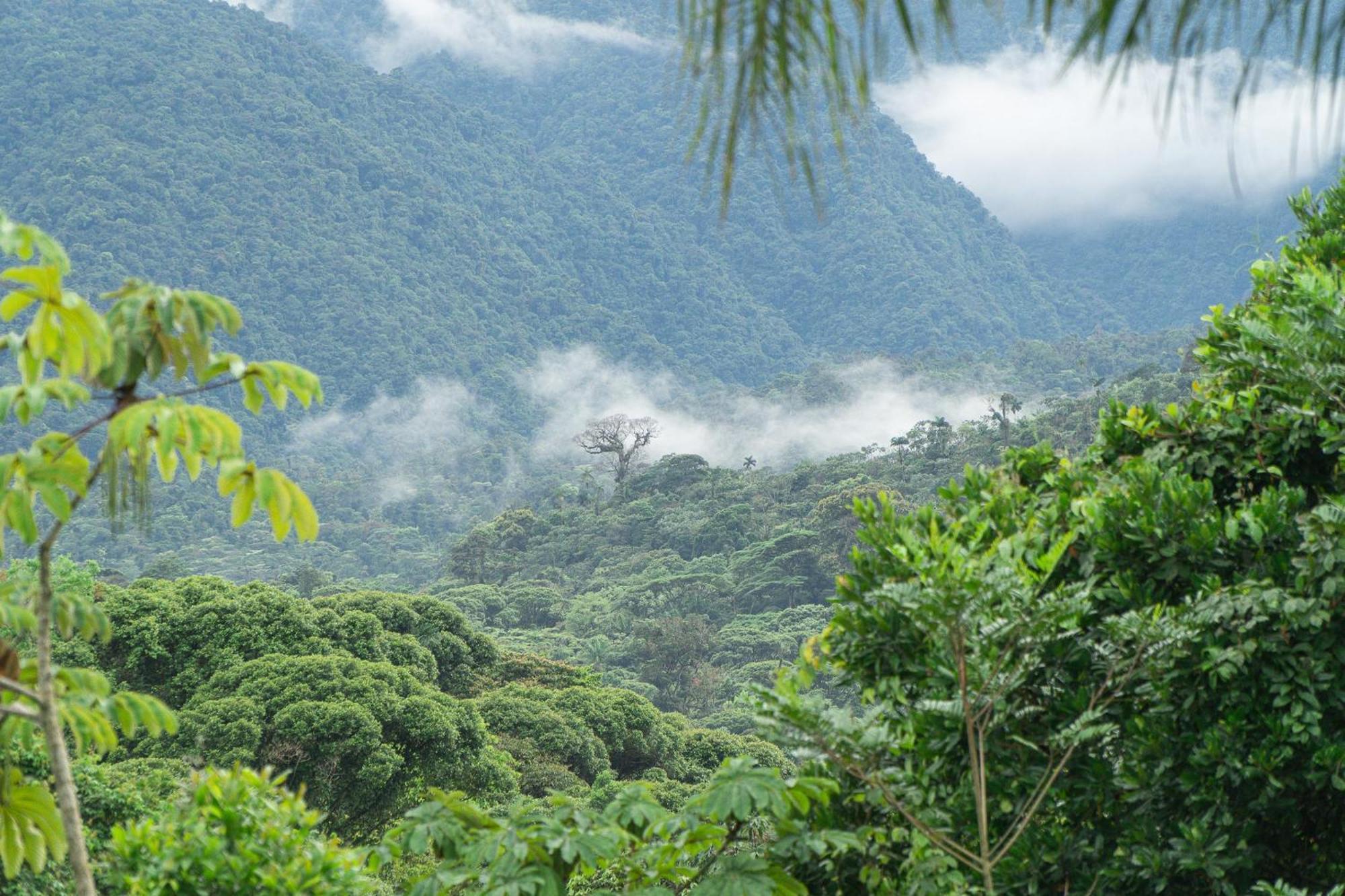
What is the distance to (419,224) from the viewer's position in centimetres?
9106

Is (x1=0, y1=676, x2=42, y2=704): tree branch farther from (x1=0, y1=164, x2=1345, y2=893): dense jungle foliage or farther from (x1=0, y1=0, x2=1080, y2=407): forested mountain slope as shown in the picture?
(x1=0, y1=0, x2=1080, y2=407): forested mountain slope

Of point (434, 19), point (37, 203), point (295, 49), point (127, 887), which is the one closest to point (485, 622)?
point (127, 887)

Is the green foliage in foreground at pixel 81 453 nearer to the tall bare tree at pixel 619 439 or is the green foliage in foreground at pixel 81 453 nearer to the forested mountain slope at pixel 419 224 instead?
the tall bare tree at pixel 619 439

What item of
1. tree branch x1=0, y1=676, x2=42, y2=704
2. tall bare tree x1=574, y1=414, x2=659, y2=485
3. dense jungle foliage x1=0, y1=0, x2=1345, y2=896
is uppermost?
tree branch x1=0, y1=676, x2=42, y2=704

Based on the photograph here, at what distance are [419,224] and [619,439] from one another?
45808 mm

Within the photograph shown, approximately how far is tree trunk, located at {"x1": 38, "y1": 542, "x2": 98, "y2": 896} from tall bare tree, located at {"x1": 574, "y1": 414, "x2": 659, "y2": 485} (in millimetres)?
48647

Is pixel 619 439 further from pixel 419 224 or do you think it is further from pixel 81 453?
pixel 81 453

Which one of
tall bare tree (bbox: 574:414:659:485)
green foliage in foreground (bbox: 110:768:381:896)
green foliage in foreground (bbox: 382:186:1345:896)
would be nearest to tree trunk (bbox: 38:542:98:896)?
green foliage in foreground (bbox: 110:768:381:896)

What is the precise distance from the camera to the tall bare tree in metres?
51.2

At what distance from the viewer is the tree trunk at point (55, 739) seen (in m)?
1.65

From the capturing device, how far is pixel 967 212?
103250 millimetres

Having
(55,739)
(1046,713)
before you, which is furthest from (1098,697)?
(55,739)

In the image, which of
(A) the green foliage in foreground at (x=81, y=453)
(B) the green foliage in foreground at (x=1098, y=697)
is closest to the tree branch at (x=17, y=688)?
(A) the green foliage in foreground at (x=81, y=453)

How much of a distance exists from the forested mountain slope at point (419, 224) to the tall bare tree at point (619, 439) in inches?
1131
